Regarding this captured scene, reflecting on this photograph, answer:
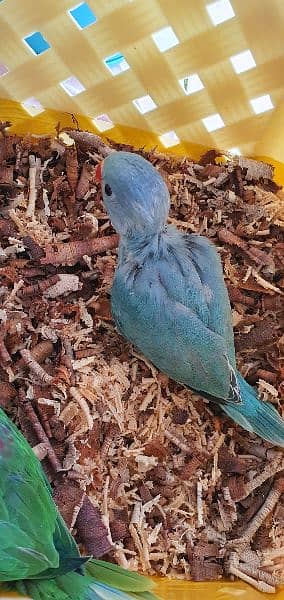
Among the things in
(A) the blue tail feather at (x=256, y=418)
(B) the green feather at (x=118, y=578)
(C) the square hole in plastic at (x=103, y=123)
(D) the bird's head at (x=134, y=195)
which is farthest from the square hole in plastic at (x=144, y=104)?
(B) the green feather at (x=118, y=578)

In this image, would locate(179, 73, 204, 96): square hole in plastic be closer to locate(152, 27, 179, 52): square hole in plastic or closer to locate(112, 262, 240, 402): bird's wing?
locate(152, 27, 179, 52): square hole in plastic

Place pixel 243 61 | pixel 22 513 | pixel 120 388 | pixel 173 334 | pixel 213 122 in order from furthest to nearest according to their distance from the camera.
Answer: pixel 213 122 → pixel 243 61 → pixel 120 388 → pixel 173 334 → pixel 22 513

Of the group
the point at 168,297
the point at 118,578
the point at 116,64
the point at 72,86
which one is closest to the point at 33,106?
the point at 72,86

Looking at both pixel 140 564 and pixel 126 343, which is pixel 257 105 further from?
pixel 140 564

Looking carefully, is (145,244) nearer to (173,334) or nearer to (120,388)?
(173,334)

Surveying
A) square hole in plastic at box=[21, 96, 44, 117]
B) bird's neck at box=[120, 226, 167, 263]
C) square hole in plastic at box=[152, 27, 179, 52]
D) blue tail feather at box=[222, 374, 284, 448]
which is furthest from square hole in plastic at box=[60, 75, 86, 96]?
blue tail feather at box=[222, 374, 284, 448]

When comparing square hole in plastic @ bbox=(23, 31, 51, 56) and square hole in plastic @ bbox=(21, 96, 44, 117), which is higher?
square hole in plastic @ bbox=(23, 31, 51, 56)
